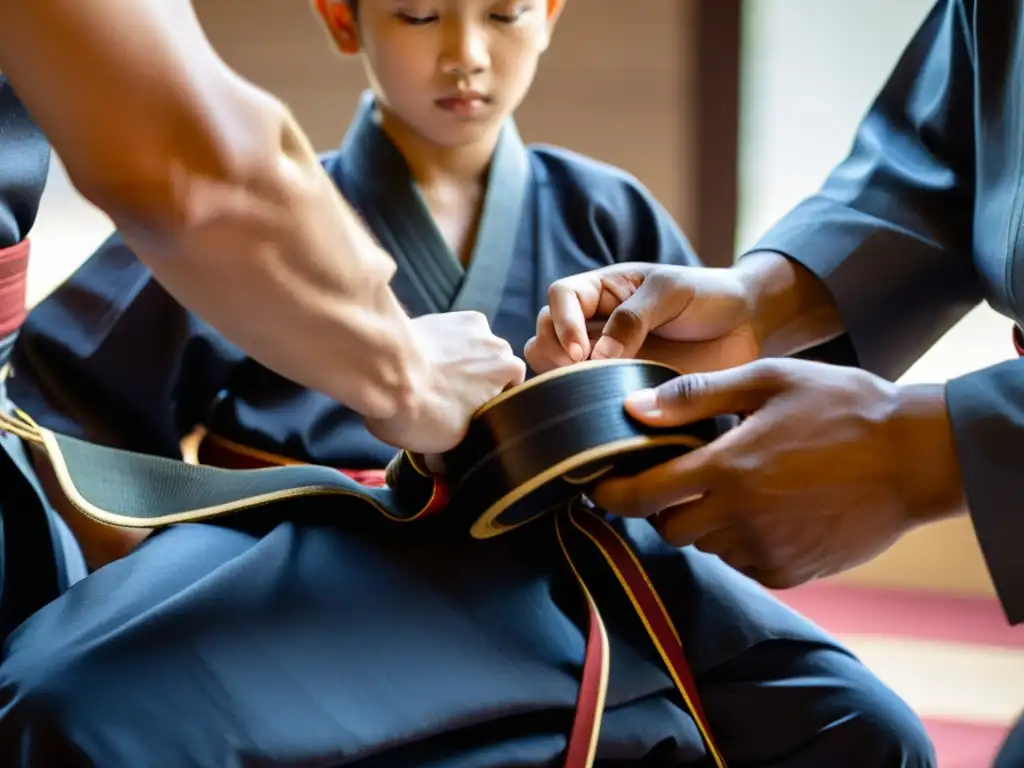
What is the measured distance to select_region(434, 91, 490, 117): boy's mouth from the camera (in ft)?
3.07

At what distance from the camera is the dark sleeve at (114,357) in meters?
0.85

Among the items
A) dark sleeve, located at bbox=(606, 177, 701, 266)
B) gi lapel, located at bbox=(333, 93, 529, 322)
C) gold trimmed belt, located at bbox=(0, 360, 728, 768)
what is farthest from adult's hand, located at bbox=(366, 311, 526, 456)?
dark sleeve, located at bbox=(606, 177, 701, 266)

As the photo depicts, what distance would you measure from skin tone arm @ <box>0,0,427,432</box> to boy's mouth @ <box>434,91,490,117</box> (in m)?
0.39

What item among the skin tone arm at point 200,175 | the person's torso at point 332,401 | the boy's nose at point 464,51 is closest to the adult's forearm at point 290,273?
the skin tone arm at point 200,175

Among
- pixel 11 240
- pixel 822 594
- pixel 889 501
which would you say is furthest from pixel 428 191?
pixel 822 594

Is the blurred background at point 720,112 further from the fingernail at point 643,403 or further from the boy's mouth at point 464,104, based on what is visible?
the fingernail at point 643,403

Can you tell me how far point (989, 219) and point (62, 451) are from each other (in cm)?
66

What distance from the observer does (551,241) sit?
39.0 inches

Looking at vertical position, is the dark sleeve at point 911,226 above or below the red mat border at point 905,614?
above

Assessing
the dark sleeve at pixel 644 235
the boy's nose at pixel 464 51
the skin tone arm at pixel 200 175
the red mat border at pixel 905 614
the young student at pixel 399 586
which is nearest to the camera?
the skin tone arm at pixel 200 175

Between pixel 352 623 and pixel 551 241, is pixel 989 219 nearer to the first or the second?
pixel 551 241

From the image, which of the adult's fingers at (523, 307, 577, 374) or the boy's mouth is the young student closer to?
the boy's mouth

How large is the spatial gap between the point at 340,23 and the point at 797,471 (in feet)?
1.88

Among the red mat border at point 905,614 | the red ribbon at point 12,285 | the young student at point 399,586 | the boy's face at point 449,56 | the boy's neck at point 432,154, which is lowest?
the red mat border at point 905,614
